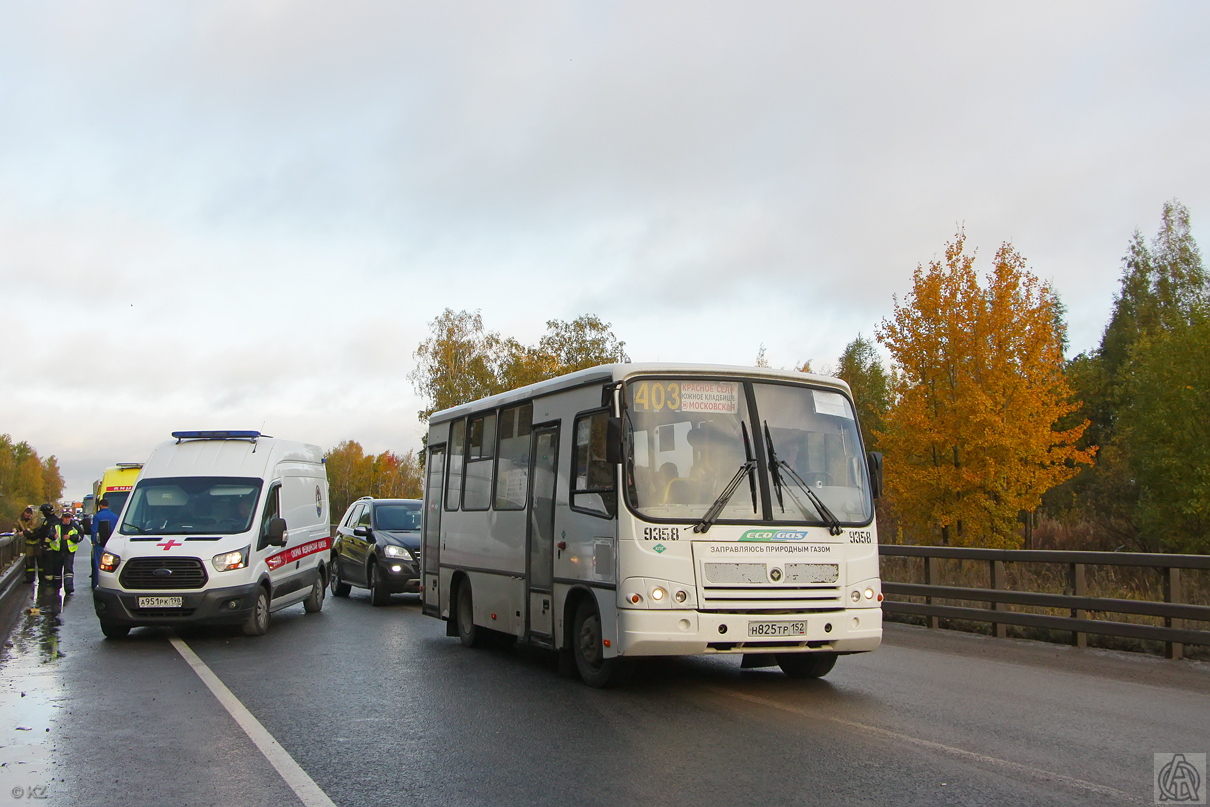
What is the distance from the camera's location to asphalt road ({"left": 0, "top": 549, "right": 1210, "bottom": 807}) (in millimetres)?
5852

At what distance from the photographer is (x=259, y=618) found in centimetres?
1397

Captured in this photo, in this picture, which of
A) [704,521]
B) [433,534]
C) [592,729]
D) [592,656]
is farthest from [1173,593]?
[433,534]

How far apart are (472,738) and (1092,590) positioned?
978 centimetres

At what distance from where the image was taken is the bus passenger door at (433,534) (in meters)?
13.7

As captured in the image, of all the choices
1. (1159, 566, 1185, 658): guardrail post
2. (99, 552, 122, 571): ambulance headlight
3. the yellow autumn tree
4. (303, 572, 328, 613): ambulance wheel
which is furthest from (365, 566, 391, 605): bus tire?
the yellow autumn tree

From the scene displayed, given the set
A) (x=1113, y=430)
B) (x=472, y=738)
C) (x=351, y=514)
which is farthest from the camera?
(x=1113, y=430)

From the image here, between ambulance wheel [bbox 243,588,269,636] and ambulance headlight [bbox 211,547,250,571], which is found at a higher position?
ambulance headlight [bbox 211,547,250,571]

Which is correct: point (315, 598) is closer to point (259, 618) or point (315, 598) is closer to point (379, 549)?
point (379, 549)

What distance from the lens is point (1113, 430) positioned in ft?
224

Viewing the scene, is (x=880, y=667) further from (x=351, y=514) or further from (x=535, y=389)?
(x=351, y=514)

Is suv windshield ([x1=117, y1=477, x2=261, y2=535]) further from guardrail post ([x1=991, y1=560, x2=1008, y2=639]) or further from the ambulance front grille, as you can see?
guardrail post ([x1=991, y1=560, x2=1008, y2=639])

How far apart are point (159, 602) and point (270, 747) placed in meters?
6.94

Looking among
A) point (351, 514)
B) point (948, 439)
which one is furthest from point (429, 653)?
point (948, 439)

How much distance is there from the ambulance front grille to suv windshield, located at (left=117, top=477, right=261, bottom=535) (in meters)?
0.81
